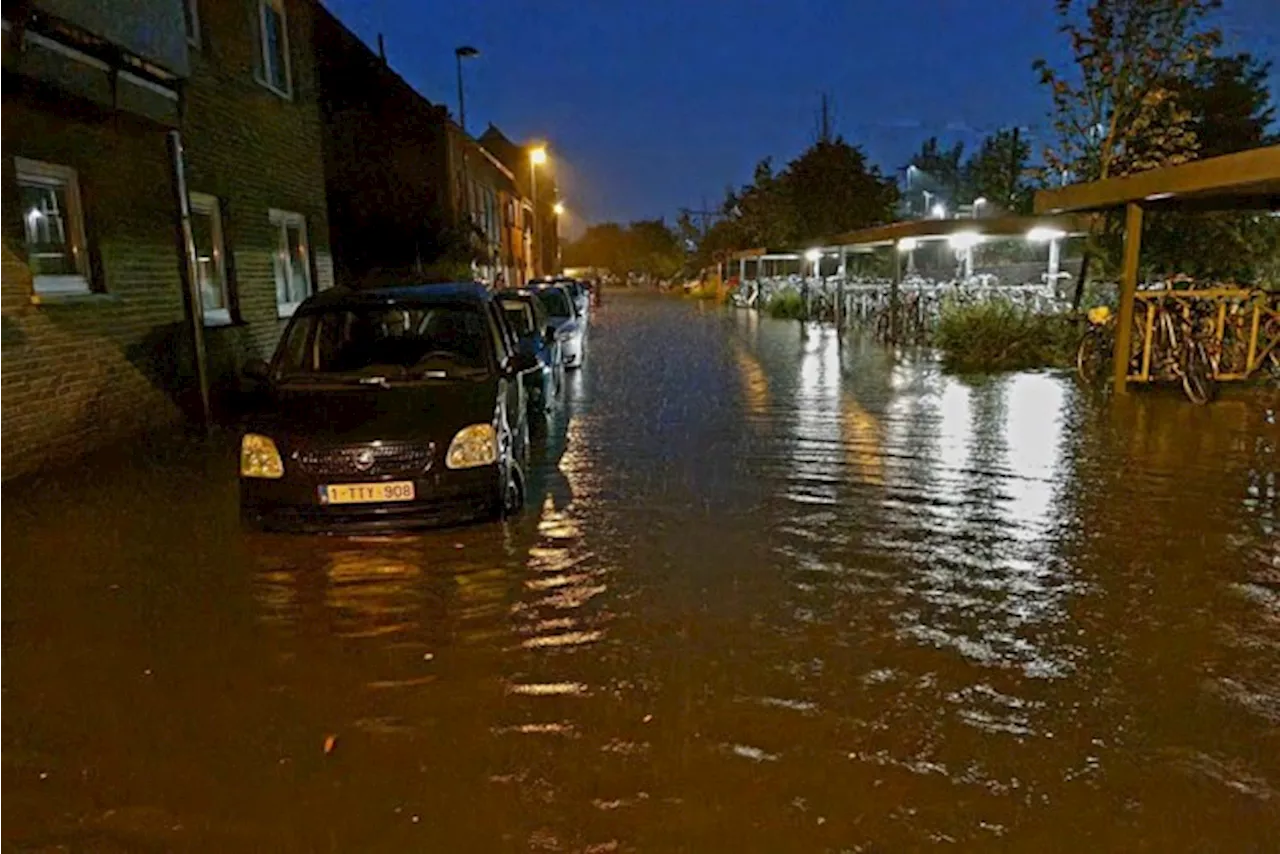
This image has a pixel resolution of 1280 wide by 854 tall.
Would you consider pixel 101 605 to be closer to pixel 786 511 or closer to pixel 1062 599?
pixel 786 511

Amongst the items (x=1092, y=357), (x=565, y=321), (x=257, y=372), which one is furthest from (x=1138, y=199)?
(x=257, y=372)

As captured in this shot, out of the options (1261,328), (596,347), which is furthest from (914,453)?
(596,347)

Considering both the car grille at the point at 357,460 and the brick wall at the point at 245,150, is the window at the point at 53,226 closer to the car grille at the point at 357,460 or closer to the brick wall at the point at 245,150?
the brick wall at the point at 245,150

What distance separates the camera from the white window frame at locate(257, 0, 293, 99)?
1321cm

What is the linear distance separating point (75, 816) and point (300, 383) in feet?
12.9

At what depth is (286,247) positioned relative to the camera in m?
14.3

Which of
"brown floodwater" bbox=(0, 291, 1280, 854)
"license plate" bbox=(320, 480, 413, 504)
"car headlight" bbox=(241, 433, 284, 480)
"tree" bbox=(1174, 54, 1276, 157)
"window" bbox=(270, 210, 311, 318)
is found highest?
"tree" bbox=(1174, 54, 1276, 157)

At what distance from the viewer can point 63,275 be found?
8.91 meters

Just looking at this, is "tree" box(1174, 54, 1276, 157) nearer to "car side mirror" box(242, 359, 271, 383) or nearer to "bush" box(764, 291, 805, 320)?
"bush" box(764, 291, 805, 320)

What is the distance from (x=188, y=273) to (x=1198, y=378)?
11.6 metres

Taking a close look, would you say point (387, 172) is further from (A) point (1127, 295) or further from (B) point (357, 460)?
(B) point (357, 460)

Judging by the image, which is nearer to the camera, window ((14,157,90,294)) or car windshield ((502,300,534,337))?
window ((14,157,90,294))

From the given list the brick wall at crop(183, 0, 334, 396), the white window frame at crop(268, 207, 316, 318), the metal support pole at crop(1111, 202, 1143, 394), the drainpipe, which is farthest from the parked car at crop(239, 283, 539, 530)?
the metal support pole at crop(1111, 202, 1143, 394)

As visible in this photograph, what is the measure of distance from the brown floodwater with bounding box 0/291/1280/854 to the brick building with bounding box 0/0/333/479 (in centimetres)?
114
